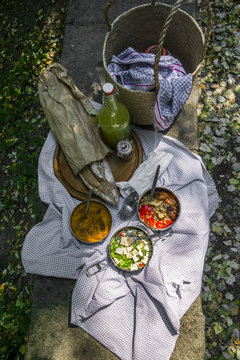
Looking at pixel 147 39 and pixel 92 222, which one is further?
pixel 147 39

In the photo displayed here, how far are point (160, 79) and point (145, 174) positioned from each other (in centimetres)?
82

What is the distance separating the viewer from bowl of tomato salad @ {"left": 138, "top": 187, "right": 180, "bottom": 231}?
2.50 metres

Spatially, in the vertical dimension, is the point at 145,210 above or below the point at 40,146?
below

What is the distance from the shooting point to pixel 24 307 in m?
2.85

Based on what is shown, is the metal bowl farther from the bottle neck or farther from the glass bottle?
the bottle neck

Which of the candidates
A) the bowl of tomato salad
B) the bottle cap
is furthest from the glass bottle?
the bowl of tomato salad

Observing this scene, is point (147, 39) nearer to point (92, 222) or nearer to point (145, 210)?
point (145, 210)

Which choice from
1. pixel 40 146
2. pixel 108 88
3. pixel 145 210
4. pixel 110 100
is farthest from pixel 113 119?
pixel 40 146

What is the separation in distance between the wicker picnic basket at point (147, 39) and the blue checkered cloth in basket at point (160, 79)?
3.7 inches

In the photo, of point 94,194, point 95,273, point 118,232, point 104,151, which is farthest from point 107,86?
point 95,273

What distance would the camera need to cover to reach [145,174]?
2.62 meters

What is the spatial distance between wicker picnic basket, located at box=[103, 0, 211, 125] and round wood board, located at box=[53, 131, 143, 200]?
0.31m

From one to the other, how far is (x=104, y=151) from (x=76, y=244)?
852 mm

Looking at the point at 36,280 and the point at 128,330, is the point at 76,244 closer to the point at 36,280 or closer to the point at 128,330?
the point at 36,280
